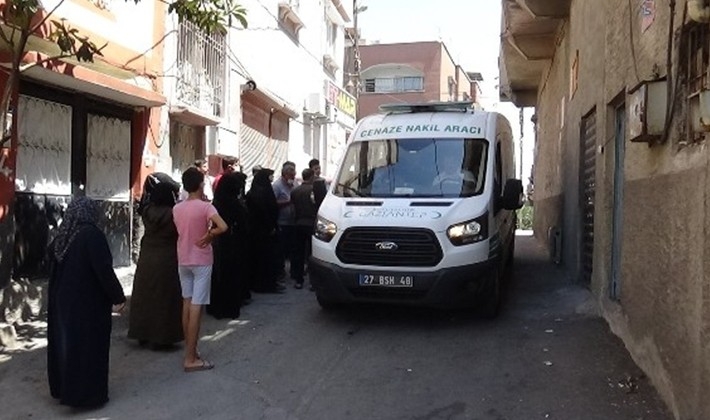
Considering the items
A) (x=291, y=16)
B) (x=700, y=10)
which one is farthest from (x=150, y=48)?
(x=700, y=10)

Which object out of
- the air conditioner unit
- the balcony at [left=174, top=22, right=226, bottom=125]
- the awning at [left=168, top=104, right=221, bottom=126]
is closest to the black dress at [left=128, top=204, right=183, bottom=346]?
the awning at [left=168, top=104, right=221, bottom=126]

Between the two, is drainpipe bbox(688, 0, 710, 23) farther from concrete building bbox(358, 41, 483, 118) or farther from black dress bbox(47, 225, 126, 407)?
concrete building bbox(358, 41, 483, 118)

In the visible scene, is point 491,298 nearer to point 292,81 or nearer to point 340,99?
point 292,81

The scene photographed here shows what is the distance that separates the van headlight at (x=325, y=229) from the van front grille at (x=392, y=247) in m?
0.18

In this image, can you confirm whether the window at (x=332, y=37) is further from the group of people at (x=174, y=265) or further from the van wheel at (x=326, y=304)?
the van wheel at (x=326, y=304)

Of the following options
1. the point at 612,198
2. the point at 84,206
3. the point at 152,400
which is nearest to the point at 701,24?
the point at 612,198

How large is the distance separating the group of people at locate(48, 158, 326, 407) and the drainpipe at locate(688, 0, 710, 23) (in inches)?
149

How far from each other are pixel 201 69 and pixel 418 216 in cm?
623

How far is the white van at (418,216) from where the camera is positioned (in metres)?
6.66

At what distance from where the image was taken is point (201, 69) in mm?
11453

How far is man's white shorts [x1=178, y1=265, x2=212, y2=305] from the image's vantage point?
18.6 feet

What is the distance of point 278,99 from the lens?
50.6 feet

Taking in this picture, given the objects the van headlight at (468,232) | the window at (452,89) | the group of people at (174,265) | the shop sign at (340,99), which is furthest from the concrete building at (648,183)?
the window at (452,89)

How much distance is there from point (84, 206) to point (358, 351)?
2827 mm
